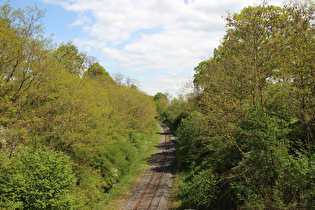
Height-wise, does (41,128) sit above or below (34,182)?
above

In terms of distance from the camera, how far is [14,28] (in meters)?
11.4

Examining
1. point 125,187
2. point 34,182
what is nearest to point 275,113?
point 34,182

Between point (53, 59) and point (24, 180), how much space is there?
8038mm

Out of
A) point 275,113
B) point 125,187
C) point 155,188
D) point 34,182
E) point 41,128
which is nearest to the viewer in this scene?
point 275,113

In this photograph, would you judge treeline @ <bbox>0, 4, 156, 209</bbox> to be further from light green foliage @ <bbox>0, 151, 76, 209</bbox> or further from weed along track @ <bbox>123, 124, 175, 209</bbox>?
weed along track @ <bbox>123, 124, 175, 209</bbox>

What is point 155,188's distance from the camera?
19.2 meters

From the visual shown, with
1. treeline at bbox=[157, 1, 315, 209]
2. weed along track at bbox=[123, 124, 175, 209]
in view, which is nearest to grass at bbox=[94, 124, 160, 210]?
weed along track at bbox=[123, 124, 175, 209]

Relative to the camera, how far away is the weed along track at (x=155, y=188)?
631 inches

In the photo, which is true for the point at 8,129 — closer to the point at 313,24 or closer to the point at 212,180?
the point at 212,180

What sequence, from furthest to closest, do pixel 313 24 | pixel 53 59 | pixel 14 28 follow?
pixel 53 59
pixel 14 28
pixel 313 24

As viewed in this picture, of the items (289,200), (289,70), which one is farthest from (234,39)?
(289,200)

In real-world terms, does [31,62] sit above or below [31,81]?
above

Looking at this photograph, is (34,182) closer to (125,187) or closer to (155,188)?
(125,187)

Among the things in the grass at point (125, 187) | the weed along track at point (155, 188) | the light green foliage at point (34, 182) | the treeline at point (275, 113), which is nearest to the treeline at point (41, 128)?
the light green foliage at point (34, 182)
